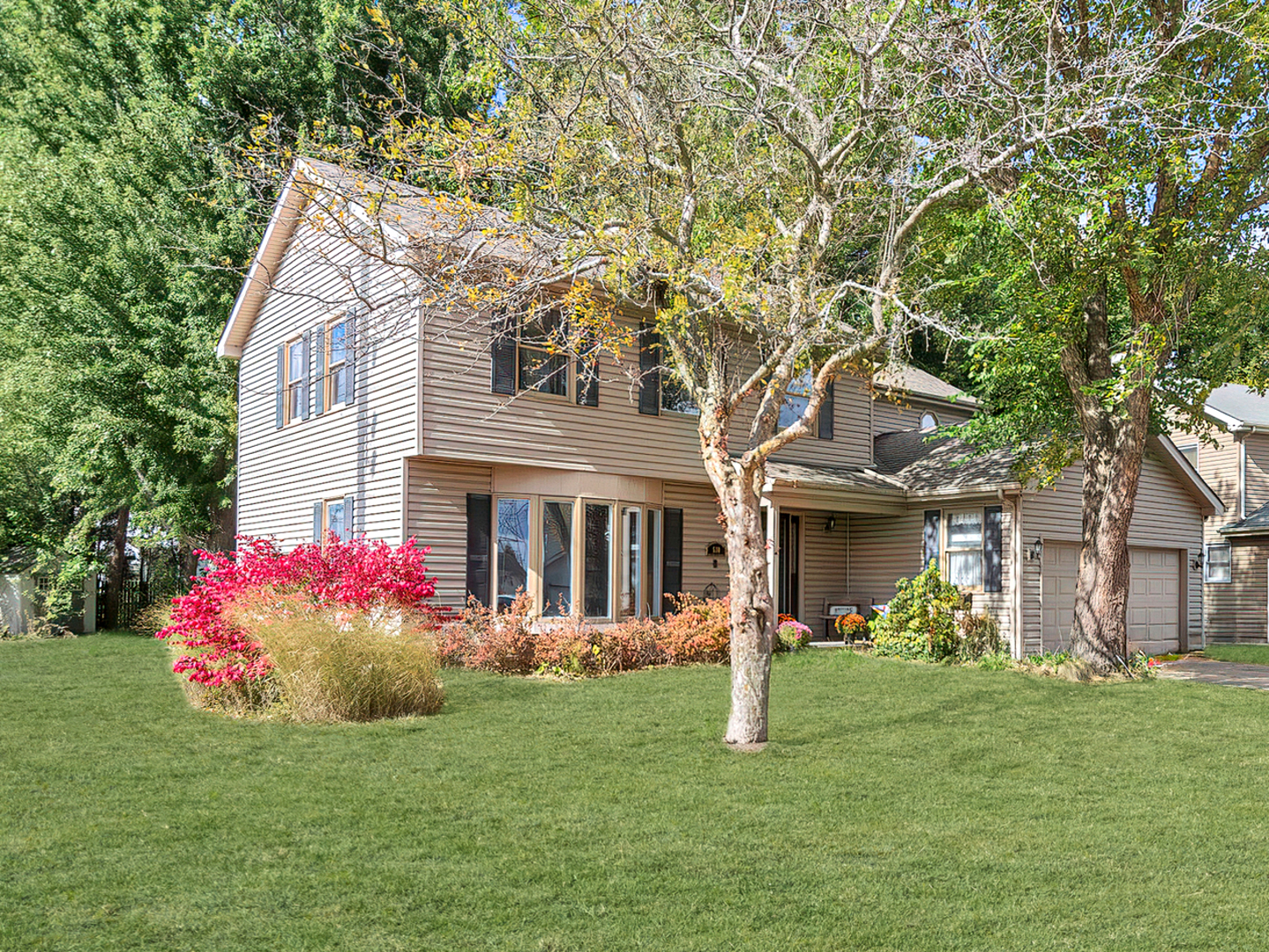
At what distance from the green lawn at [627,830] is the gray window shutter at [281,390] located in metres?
8.50

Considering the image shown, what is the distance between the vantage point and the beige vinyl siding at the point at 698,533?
16766 millimetres

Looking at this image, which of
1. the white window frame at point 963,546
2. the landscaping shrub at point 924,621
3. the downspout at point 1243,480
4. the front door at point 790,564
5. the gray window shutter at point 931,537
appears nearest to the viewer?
the landscaping shrub at point 924,621

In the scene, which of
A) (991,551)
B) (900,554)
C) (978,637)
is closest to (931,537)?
(900,554)

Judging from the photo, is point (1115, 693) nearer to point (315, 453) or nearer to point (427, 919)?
point (427, 919)

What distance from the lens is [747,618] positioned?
8.08m

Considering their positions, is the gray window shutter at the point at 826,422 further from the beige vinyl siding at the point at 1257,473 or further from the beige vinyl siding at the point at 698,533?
the beige vinyl siding at the point at 1257,473

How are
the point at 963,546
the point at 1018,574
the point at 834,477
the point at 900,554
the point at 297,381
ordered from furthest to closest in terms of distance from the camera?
the point at 900,554 → the point at 834,477 → the point at 963,546 → the point at 297,381 → the point at 1018,574

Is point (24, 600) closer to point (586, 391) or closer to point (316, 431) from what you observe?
point (316, 431)

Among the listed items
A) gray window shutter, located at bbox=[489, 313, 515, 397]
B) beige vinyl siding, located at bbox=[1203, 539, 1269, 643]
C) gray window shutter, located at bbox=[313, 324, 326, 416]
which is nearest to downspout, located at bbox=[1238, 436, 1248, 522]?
beige vinyl siding, located at bbox=[1203, 539, 1269, 643]

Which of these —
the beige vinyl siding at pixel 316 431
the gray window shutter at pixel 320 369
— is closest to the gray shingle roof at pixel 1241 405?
the beige vinyl siding at pixel 316 431

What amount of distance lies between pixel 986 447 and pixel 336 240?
11.0 m

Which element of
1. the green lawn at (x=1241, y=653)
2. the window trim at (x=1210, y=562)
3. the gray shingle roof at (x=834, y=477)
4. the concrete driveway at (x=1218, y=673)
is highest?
the gray shingle roof at (x=834, y=477)

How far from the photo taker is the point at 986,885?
479cm

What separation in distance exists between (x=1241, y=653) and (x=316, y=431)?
1816 cm
